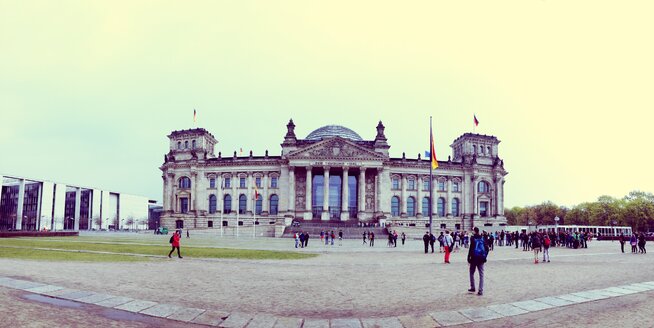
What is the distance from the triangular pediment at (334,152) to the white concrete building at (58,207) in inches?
3545

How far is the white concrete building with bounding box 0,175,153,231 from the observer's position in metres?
139

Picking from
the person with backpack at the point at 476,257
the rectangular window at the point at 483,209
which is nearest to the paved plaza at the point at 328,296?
the person with backpack at the point at 476,257

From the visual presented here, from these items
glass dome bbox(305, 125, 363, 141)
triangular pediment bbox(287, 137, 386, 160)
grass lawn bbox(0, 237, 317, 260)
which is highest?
glass dome bbox(305, 125, 363, 141)

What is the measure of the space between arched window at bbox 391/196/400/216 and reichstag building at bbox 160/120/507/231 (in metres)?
0.24

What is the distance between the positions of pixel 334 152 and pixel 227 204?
2859 cm

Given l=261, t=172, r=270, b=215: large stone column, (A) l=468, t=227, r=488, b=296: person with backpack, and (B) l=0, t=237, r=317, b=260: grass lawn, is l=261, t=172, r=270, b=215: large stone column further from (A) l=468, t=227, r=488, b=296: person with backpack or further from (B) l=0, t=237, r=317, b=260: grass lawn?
(A) l=468, t=227, r=488, b=296: person with backpack

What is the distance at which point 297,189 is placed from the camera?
99938 mm

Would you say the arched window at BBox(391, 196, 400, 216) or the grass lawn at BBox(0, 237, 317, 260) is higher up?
the arched window at BBox(391, 196, 400, 216)

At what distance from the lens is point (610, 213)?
11706 cm

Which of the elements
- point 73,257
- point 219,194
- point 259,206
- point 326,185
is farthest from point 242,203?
point 73,257

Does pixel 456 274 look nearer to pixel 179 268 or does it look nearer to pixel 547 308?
pixel 547 308

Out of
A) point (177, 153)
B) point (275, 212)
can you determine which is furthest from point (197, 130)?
point (275, 212)

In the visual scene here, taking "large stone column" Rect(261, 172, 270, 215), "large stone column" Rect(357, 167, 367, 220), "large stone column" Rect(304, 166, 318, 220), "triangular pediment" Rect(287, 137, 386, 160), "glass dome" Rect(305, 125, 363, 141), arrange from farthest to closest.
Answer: "glass dome" Rect(305, 125, 363, 141) < "large stone column" Rect(261, 172, 270, 215) < "large stone column" Rect(357, 167, 367, 220) < "triangular pediment" Rect(287, 137, 386, 160) < "large stone column" Rect(304, 166, 318, 220)

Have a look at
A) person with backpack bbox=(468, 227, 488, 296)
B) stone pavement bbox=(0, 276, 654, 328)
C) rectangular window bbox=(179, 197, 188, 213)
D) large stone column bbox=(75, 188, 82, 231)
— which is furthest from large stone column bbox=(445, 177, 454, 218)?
large stone column bbox=(75, 188, 82, 231)
